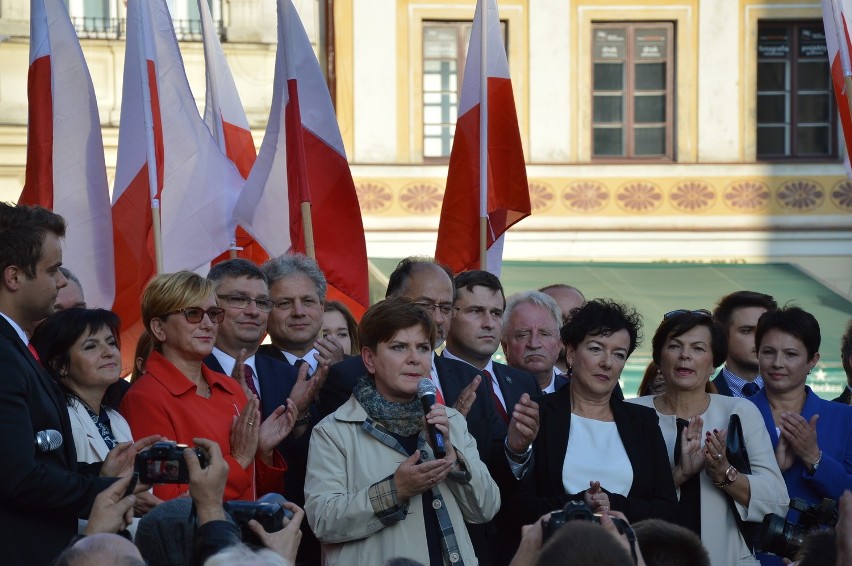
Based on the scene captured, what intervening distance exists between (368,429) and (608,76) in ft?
44.9

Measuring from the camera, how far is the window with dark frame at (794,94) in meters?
18.7

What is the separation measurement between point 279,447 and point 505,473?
0.99 metres

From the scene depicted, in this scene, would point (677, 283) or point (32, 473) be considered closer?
point (32, 473)

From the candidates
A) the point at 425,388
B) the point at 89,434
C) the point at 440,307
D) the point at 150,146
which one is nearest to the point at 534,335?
the point at 440,307

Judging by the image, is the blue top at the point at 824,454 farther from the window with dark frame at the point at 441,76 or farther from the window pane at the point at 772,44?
the window pane at the point at 772,44

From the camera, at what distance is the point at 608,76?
18.7 m

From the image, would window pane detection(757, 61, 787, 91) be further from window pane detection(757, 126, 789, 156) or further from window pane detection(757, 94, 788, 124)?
window pane detection(757, 126, 789, 156)

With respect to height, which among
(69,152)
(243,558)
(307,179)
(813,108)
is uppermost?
(813,108)

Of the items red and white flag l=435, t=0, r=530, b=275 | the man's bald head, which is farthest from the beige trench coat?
red and white flag l=435, t=0, r=530, b=275

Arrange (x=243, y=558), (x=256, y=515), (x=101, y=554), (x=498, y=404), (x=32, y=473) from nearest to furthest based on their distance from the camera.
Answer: (x=243, y=558) < (x=101, y=554) < (x=256, y=515) < (x=32, y=473) < (x=498, y=404)

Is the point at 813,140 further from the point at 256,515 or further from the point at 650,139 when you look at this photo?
the point at 256,515

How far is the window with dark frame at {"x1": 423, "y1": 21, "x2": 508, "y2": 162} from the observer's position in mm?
18375

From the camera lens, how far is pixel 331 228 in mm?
8742

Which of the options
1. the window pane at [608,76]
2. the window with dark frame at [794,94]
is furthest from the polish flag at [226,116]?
the window with dark frame at [794,94]
